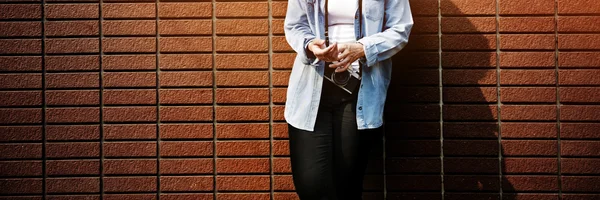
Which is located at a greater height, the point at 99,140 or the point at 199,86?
the point at 199,86

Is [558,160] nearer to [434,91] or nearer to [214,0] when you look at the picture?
[434,91]

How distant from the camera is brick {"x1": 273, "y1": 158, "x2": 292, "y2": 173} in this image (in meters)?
3.58

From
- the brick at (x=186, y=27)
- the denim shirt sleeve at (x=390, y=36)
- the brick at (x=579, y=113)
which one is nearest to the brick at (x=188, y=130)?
the brick at (x=186, y=27)

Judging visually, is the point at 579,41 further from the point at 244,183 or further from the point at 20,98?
the point at 20,98

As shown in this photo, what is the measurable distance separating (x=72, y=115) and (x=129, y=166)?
1.78 ft

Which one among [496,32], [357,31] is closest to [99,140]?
[357,31]

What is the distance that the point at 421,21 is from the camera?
11.5 feet

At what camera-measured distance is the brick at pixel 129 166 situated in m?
3.60

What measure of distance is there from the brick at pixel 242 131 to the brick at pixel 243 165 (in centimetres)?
16

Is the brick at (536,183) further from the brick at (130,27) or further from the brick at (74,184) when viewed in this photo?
the brick at (74,184)

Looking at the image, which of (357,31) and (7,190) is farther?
(7,190)

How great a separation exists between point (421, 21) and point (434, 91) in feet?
1.63

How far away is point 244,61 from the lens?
355cm

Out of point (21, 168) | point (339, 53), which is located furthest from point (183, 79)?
point (339, 53)
